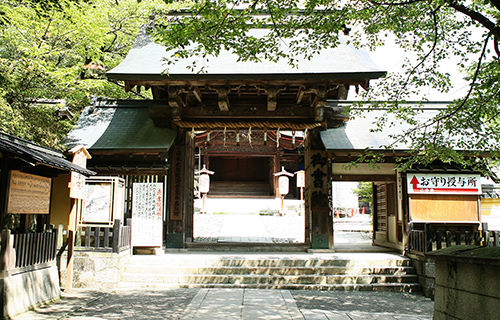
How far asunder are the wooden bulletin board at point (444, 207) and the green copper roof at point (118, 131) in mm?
7087

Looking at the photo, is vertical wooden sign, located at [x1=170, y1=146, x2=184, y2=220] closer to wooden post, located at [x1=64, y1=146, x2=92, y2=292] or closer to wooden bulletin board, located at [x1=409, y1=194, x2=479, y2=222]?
wooden post, located at [x1=64, y1=146, x2=92, y2=292]

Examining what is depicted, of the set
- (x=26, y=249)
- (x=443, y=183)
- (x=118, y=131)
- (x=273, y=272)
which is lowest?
(x=273, y=272)

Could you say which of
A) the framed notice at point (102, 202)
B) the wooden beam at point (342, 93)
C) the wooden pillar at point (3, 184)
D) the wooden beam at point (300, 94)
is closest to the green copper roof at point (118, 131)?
the framed notice at point (102, 202)

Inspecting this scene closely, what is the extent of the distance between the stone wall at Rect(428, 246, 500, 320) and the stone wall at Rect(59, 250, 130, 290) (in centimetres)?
653

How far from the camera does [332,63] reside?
10953mm

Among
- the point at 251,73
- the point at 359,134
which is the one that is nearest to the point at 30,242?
the point at 251,73

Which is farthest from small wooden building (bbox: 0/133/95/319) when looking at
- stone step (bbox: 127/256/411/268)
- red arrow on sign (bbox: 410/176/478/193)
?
red arrow on sign (bbox: 410/176/478/193)

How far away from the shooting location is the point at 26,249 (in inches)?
259

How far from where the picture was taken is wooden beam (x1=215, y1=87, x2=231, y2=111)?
406 inches

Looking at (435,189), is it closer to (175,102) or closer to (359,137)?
(359,137)

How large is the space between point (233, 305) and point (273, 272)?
2.50m

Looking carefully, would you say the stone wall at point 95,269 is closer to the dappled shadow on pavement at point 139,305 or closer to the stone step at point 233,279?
the stone step at point 233,279

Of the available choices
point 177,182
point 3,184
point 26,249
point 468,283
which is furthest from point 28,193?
point 468,283

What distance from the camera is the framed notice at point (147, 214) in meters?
10.3
